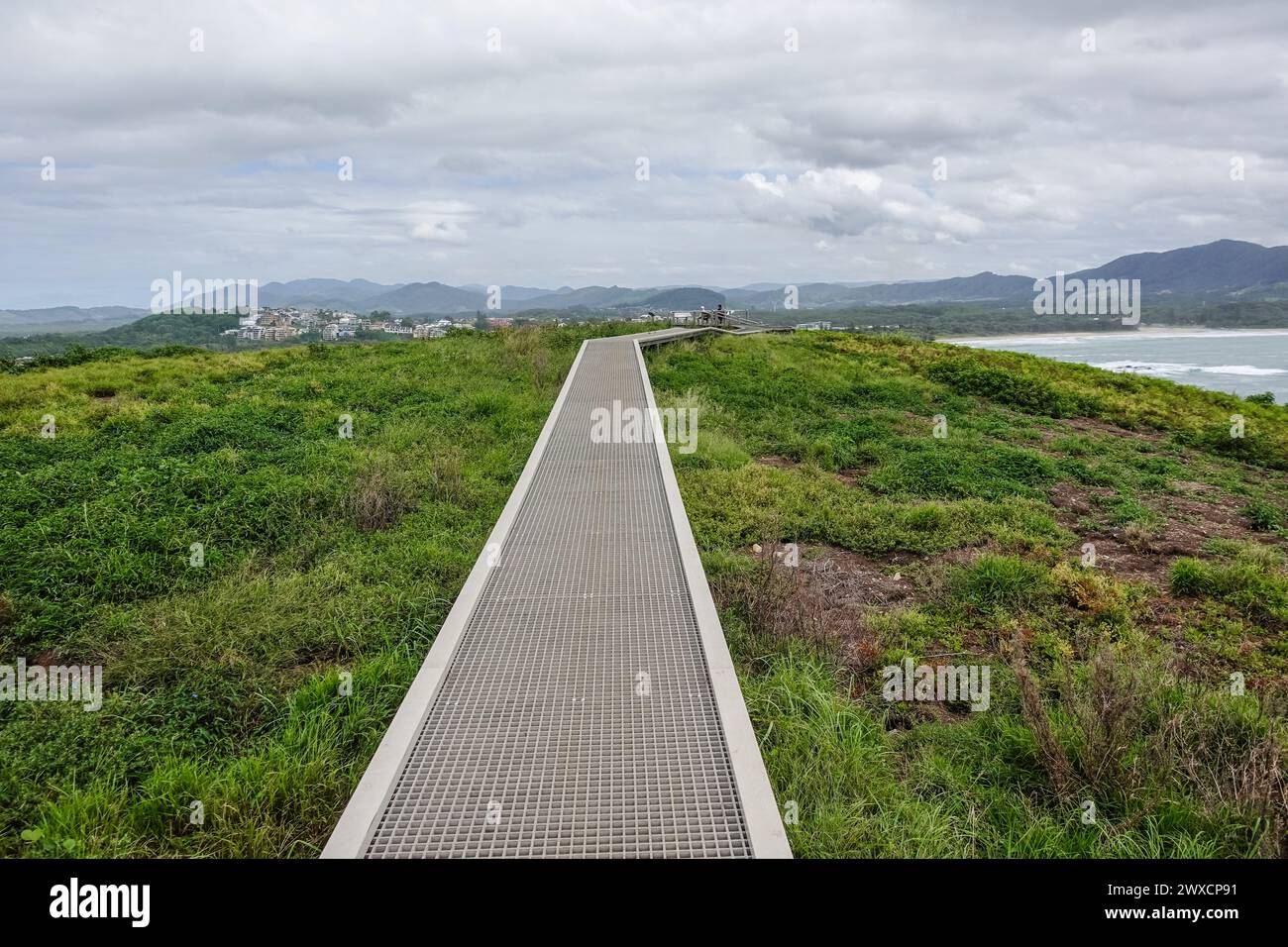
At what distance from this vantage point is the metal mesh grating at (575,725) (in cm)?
287

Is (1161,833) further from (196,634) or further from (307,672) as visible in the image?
(196,634)

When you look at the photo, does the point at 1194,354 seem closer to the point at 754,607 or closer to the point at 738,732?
the point at 754,607

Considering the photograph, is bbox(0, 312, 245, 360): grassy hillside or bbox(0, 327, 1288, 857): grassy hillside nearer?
bbox(0, 327, 1288, 857): grassy hillside

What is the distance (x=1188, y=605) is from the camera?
20.2 ft

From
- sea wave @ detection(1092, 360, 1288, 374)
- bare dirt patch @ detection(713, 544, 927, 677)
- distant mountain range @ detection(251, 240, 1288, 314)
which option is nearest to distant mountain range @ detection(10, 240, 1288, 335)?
distant mountain range @ detection(251, 240, 1288, 314)

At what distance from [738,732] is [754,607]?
2197mm

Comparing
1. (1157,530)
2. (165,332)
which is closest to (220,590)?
(1157,530)

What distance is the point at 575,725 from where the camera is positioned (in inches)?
140

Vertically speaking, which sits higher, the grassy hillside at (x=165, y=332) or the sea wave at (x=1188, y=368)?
the grassy hillside at (x=165, y=332)

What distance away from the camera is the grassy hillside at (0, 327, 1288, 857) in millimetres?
3451

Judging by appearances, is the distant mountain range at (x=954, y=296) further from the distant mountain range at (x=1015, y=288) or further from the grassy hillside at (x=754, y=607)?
the grassy hillside at (x=754, y=607)

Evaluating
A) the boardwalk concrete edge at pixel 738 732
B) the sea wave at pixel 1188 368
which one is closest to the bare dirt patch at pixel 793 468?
the boardwalk concrete edge at pixel 738 732

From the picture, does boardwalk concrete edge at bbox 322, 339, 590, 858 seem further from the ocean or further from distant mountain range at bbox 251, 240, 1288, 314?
distant mountain range at bbox 251, 240, 1288, 314

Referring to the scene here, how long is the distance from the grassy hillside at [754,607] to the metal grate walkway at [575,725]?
0.49 m
